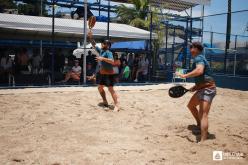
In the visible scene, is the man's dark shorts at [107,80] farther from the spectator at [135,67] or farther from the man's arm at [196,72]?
the spectator at [135,67]

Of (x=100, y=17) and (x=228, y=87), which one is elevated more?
(x=100, y=17)

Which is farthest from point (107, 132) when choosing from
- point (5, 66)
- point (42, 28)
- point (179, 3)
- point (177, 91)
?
point (179, 3)

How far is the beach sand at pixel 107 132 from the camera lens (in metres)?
4.63

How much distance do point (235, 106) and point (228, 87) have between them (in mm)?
5590

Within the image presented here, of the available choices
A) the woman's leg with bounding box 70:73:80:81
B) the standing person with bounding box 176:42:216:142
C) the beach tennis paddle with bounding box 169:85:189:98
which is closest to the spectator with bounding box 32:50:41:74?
the woman's leg with bounding box 70:73:80:81

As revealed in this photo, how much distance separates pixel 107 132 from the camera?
5.96 metres

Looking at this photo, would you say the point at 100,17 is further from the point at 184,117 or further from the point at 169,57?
the point at 184,117

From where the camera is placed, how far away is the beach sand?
4629 mm

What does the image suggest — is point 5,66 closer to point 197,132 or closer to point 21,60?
point 21,60

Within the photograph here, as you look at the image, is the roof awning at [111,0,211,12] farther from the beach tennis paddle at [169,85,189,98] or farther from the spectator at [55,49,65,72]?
the beach tennis paddle at [169,85,189,98]

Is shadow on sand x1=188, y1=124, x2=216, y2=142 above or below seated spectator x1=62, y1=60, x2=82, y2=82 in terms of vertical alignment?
below

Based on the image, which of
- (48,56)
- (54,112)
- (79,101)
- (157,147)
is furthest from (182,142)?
(48,56)

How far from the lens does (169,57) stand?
1838 cm

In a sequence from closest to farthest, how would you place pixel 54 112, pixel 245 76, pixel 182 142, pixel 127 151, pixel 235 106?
pixel 127 151, pixel 182 142, pixel 54 112, pixel 235 106, pixel 245 76
